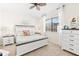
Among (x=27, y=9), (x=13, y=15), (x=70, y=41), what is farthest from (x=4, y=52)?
(x=70, y=41)

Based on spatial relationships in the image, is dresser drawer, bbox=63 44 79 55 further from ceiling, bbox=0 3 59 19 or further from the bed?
ceiling, bbox=0 3 59 19

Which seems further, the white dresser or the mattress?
the white dresser

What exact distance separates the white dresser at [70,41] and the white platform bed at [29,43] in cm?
34

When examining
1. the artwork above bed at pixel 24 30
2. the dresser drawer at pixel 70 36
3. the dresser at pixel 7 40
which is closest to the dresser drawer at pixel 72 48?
the dresser drawer at pixel 70 36

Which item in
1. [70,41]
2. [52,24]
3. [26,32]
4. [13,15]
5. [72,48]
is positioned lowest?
[72,48]

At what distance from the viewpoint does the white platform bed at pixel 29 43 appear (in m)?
1.37

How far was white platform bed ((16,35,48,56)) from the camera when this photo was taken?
4.51 ft

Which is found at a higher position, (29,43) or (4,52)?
(29,43)

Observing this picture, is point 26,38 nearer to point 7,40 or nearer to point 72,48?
point 7,40

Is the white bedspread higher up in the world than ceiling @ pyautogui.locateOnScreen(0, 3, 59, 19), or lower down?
lower down

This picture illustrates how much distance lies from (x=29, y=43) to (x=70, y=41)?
2.54 ft

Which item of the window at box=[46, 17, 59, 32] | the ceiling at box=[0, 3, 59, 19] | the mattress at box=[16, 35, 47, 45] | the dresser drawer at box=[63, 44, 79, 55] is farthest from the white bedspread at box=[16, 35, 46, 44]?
the dresser drawer at box=[63, 44, 79, 55]

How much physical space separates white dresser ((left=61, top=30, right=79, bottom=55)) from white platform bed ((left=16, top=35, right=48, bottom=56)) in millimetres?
343

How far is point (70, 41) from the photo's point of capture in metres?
1.68
